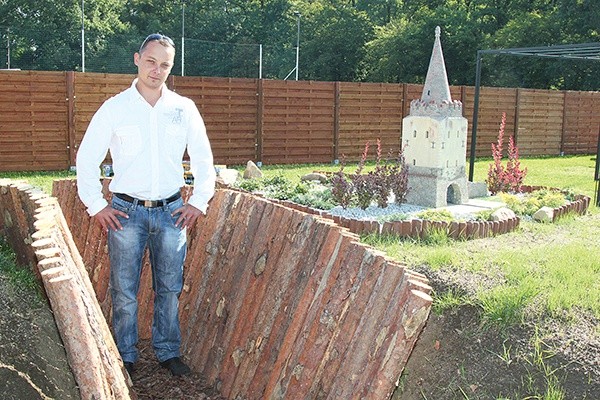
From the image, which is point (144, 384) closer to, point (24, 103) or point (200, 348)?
point (200, 348)

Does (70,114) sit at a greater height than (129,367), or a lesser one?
greater

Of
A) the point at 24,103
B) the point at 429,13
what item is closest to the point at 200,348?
the point at 24,103

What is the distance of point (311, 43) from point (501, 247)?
1508 inches

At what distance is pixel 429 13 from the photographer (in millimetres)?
37875

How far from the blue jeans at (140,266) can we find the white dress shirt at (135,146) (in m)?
0.13

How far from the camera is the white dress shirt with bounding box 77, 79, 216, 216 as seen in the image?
3.97 metres

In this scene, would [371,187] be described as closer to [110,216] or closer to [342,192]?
[342,192]

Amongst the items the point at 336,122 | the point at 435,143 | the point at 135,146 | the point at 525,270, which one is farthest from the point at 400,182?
the point at 336,122

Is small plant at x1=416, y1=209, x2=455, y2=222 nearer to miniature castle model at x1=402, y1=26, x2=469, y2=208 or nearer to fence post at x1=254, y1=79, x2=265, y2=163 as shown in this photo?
miniature castle model at x1=402, y1=26, x2=469, y2=208

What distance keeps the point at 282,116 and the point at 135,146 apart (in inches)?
482

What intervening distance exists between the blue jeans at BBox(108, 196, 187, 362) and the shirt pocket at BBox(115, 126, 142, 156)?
30 centimetres

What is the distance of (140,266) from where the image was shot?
4.19 metres

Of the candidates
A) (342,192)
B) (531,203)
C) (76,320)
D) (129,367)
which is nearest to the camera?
(76,320)

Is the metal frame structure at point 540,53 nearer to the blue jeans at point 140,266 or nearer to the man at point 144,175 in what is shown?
the man at point 144,175
